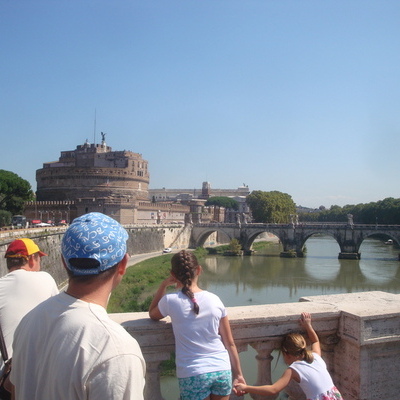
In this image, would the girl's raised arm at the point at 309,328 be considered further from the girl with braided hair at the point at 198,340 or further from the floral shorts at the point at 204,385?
the floral shorts at the point at 204,385

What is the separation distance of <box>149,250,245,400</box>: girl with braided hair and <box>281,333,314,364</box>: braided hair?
0.29m

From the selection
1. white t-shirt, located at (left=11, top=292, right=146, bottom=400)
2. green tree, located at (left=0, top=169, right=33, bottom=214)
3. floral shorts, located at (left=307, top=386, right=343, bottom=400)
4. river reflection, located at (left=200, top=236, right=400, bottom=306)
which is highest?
green tree, located at (left=0, top=169, right=33, bottom=214)

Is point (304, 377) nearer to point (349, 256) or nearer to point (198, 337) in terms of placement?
point (198, 337)

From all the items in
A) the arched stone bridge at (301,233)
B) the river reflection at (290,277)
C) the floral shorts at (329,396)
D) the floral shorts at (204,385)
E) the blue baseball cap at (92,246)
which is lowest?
the river reflection at (290,277)

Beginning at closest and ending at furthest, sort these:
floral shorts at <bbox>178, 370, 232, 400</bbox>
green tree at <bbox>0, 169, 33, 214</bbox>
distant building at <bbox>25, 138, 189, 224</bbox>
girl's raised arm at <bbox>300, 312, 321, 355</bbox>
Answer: floral shorts at <bbox>178, 370, 232, 400</bbox>, girl's raised arm at <bbox>300, 312, 321, 355</bbox>, green tree at <bbox>0, 169, 33, 214</bbox>, distant building at <bbox>25, 138, 189, 224</bbox>

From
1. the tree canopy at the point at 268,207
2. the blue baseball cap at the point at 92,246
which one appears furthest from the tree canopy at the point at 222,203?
the blue baseball cap at the point at 92,246

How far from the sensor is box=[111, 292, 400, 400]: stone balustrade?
2.48m

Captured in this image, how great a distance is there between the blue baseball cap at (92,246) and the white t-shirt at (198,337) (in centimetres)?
90

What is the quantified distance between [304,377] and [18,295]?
1.36 meters

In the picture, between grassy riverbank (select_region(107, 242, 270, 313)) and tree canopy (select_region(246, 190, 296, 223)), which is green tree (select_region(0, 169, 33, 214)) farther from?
tree canopy (select_region(246, 190, 296, 223))

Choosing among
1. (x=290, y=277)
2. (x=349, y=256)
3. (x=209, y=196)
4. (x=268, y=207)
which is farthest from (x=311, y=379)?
(x=209, y=196)

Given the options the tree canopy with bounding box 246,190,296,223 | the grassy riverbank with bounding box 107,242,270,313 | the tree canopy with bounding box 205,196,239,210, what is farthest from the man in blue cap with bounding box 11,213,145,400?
the tree canopy with bounding box 205,196,239,210

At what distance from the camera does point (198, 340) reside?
210cm

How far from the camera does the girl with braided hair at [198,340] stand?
2055mm
